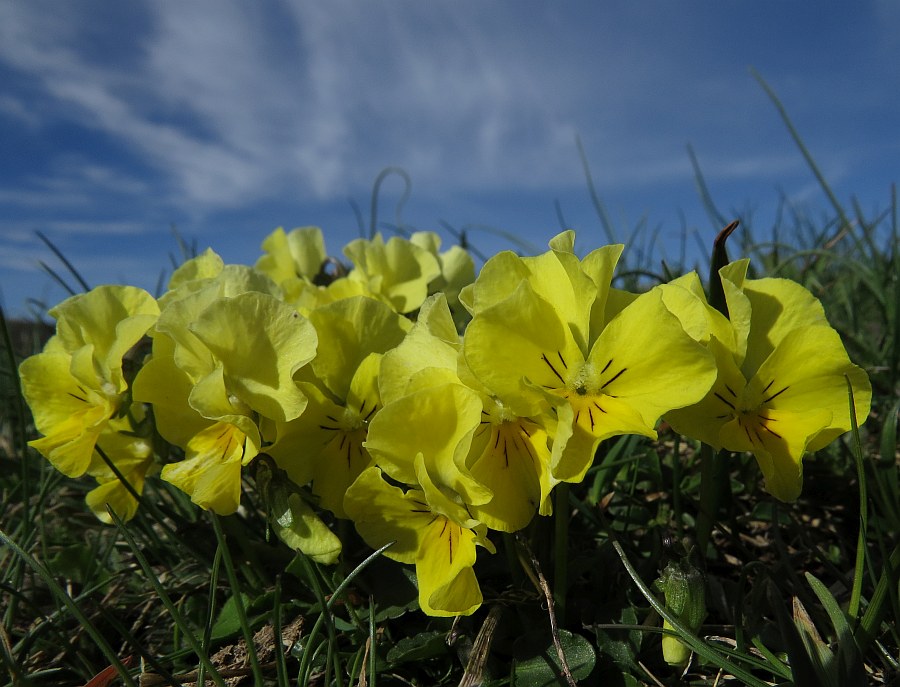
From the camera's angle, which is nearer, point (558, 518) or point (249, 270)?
point (558, 518)

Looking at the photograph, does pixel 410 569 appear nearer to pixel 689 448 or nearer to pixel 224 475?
pixel 224 475

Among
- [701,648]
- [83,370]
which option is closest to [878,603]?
[701,648]

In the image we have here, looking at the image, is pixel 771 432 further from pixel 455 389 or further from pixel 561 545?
pixel 455 389

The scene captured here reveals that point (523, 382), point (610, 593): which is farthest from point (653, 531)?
point (523, 382)

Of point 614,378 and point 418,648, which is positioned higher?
point 614,378

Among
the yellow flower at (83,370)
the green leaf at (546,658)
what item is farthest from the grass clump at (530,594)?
the yellow flower at (83,370)

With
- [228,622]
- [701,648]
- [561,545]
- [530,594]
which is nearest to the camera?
[701,648]
